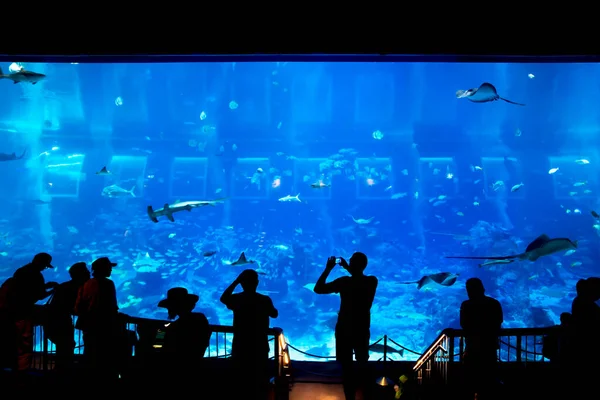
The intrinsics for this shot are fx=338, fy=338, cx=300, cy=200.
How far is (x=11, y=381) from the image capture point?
3.75 metres

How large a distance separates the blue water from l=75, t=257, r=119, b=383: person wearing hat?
22406 millimetres

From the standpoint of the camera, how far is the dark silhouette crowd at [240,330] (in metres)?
2.97

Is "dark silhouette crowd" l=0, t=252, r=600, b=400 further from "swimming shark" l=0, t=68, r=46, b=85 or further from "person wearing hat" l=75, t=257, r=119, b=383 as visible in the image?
"swimming shark" l=0, t=68, r=46, b=85

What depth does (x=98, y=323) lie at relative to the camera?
12.2 ft

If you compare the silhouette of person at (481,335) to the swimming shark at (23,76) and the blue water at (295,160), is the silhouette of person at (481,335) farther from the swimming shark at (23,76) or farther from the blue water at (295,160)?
the blue water at (295,160)

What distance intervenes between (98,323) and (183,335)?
4.97ft

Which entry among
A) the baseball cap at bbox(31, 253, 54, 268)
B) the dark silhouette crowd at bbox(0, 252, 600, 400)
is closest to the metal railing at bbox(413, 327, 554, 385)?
the dark silhouette crowd at bbox(0, 252, 600, 400)

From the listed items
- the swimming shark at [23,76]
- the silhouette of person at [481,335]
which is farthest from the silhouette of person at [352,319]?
the swimming shark at [23,76]

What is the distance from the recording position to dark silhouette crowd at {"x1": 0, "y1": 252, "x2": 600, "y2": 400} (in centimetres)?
297

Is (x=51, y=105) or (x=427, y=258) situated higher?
(x=51, y=105)

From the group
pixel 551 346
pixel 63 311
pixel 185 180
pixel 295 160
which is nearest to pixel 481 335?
pixel 551 346
